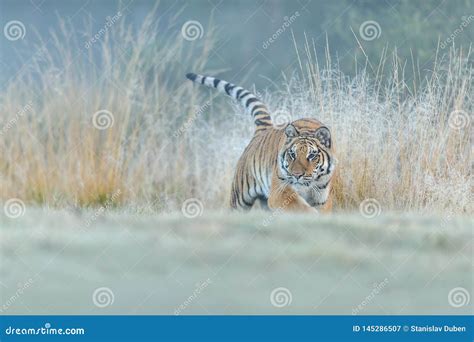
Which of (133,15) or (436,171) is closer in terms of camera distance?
(436,171)

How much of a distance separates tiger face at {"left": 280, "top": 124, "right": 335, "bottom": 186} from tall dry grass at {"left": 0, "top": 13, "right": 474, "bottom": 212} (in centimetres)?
61

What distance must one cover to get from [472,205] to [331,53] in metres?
2.57

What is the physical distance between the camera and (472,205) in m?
9.23

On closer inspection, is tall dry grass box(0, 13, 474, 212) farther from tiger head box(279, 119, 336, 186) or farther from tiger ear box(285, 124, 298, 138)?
tiger ear box(285, 124, 298, 138)

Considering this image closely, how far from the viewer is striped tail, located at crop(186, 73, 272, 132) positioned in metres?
9.64

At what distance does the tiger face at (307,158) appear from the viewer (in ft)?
27.7

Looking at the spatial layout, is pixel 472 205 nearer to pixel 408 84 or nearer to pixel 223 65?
pixel 408 84

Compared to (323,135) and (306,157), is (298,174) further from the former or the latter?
(323,135)

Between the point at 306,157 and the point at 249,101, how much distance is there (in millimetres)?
1570

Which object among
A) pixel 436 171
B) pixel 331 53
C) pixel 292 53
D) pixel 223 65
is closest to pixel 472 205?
pixel 436 171

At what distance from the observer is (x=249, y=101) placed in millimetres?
9859

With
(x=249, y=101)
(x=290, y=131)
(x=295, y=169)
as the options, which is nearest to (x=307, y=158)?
(x=295, y=169)

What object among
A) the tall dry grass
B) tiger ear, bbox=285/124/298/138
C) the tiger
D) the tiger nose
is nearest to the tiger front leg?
the tiger

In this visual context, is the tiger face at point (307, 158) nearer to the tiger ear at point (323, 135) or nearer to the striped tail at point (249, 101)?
the tiger ear at point (323, 135)
